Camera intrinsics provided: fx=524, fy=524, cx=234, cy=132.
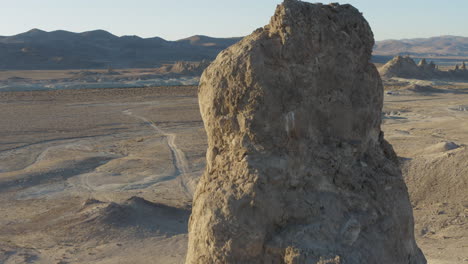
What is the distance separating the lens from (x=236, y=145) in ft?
15.6

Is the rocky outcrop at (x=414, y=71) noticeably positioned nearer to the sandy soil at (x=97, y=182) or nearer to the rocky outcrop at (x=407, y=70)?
the rocky outcrop at (x=407, y=70)

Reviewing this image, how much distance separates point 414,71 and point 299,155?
53.1 meters

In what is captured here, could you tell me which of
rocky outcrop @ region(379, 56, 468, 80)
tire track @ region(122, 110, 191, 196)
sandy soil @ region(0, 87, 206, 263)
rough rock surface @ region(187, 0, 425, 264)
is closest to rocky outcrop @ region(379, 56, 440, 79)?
rocky outcrop @ region(379, 56, 468, 80)

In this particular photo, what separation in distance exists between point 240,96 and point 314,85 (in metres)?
0.68

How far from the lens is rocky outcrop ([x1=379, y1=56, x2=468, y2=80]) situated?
53594 mm

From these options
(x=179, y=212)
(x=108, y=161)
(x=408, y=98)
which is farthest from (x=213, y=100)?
(x=408, y=98)

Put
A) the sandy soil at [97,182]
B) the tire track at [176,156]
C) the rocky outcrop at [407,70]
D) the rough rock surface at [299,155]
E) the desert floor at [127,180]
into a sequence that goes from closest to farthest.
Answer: the rough rock surface at [299,155], the desert floor at [127,180], the sandy soil at [97,182], the tire track at [176,156], the rocky outcrop at [407,70]

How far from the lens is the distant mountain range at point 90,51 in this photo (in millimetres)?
71938

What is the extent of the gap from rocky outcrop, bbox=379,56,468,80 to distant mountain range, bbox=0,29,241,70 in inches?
1389

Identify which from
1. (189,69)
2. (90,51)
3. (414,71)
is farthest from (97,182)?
(90,51)

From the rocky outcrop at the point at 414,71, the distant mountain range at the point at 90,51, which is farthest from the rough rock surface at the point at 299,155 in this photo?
the distant mountain range at the point at 90,51

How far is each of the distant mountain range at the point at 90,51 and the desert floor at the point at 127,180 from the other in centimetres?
4456

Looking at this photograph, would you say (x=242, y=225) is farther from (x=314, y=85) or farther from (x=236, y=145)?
(x=314, y=85)

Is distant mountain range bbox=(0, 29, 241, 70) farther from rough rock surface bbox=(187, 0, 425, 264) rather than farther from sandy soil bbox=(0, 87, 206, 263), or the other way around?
rough rock surface bbox=(187, 0, 425, 264)
